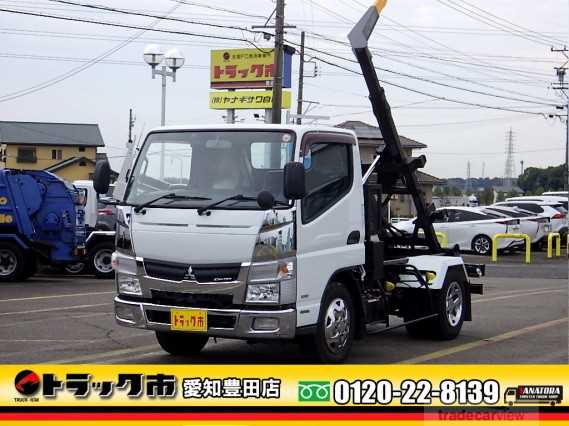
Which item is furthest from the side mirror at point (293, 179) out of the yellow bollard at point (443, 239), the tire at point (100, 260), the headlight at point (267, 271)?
the yellow bollard at point (443, 239)

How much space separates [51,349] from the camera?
401 inches

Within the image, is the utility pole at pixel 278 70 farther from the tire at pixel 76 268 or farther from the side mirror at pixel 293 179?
the side mirror at pixel 293 179

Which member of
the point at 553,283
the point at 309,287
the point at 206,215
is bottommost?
the point at 553,283

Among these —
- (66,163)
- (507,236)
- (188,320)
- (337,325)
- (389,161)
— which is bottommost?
(507,236)

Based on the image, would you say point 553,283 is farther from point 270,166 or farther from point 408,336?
point 270,166

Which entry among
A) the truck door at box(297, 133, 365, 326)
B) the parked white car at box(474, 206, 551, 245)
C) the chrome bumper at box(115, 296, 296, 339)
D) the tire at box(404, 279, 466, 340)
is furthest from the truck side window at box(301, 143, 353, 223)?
the parked white car at box(474, 206, 551, 245)

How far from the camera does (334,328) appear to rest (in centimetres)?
884

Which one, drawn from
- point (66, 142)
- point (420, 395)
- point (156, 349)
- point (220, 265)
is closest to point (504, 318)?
point (156, 349)

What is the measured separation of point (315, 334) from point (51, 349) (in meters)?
3.41

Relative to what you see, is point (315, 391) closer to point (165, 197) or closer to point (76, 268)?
point (165, 197)

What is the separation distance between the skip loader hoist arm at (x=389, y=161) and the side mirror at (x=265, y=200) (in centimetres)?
266

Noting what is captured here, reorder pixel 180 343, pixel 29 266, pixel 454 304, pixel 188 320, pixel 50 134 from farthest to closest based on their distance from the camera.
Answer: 1. pixel 50 134
2. pixel 29 266
3. pixel 454 304
4. pixel 180 343
5. pixel 188 320

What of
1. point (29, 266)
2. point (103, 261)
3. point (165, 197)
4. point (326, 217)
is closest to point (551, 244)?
point (103, 261)

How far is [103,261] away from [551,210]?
61.5 feet
